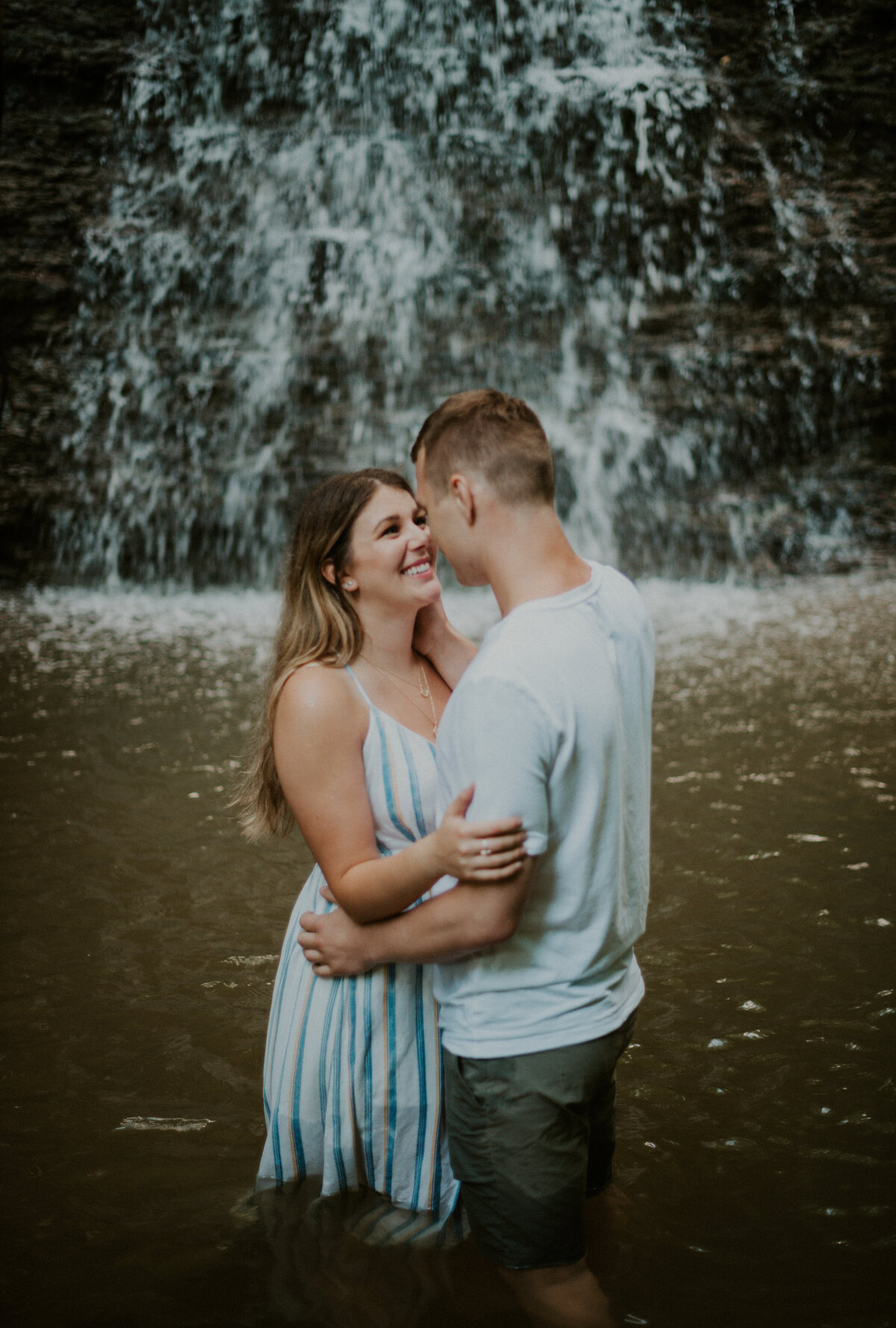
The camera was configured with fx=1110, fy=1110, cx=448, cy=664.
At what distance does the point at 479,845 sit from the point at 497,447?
0.69 meters

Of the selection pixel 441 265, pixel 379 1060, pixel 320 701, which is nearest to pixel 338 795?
pixel 320 701

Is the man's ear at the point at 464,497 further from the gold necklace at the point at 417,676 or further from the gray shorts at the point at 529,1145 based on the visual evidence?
the gray shorts at the point at 529,1145

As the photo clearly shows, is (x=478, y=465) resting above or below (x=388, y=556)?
above

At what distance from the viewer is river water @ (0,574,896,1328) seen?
2484 millimetres

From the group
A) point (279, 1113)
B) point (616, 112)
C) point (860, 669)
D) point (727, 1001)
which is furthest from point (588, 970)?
point (616, 112)

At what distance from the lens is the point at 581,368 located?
47.0 ft

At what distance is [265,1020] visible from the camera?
12.2 ft

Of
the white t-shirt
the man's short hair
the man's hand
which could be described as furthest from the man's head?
the man's hand

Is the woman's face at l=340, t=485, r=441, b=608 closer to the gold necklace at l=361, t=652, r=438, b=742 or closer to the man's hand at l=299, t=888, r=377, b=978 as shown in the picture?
the gold necklace at l=361, t=652, r=438, b=742

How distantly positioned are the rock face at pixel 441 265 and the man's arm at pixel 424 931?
11.5 metres

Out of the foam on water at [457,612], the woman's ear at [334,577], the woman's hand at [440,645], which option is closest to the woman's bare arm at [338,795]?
the woman's ear at [334,577]

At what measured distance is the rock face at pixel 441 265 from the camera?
1367cm

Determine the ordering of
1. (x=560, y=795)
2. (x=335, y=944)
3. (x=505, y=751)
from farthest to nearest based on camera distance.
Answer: (x=335, y=944)
(x=560, y=795)
(x=505, y=751)

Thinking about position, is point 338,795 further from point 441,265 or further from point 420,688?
point 441,265
